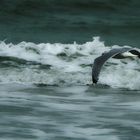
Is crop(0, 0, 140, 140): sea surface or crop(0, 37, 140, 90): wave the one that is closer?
crop(0, 0, 140, 140): sea surface

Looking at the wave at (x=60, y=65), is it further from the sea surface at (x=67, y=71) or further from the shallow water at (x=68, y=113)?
the shallow water at (x=68, y=113)

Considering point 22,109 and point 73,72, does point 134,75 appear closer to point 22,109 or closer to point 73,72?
point 73,72

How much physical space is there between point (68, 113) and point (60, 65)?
458 centimetres

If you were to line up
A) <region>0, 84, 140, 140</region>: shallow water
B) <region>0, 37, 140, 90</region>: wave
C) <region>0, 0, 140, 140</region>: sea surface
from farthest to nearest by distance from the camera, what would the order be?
<region>0, 37, 140, 90</region>: wave
<region>0, 0, 140, 140</region>: sea surface
<region>0, 84, 140, 140</region>: shallow water

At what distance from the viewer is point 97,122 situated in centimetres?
1133

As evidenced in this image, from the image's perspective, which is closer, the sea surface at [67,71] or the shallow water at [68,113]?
the shallow water at [68,113]

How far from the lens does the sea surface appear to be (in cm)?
1107

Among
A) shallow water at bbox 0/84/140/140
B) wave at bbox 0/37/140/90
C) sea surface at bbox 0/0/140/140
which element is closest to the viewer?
shallow water at bbox 0/84/140/140

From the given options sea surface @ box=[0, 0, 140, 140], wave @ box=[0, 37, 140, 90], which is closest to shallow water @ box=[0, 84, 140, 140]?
sea surface @ box=[0, 0, 140, 140]

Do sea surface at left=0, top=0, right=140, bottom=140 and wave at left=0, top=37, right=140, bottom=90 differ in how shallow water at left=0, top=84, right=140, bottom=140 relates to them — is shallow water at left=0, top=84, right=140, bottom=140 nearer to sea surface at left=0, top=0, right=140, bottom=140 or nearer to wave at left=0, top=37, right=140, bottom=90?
sea surface at left=0, top=0, right=140, bottom=140

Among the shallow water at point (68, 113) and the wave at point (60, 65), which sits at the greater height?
the wave at point (60, 65)

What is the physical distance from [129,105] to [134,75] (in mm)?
2874

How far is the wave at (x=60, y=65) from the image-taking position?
14.9m

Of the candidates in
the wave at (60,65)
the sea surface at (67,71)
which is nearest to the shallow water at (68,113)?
the sea surface at (67,71)
